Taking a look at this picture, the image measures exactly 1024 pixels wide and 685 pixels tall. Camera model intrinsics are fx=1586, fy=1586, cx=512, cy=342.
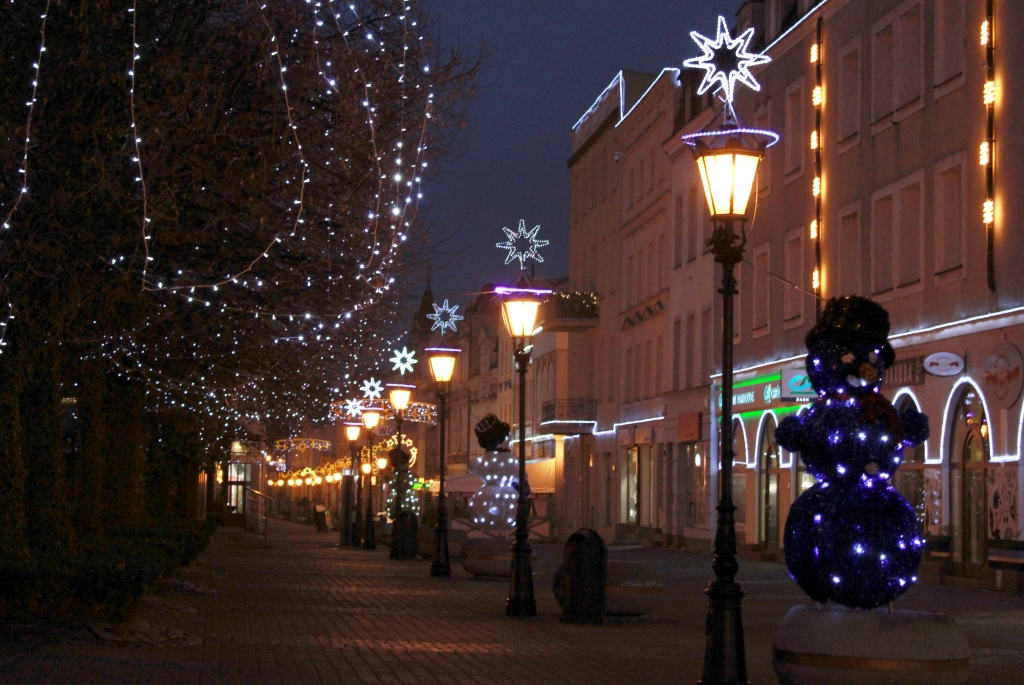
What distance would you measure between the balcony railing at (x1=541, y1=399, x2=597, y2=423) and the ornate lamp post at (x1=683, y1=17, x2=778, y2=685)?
4239 cm

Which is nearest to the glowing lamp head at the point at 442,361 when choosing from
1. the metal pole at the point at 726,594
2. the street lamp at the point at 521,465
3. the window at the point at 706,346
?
the street lamp at the point at 521,465

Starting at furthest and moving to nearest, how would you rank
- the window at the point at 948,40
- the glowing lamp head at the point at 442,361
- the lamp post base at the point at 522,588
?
the glowing lamp head at the point at 442,361 < the window at the point at 948,40 < the lamp post base at the point at 522,588

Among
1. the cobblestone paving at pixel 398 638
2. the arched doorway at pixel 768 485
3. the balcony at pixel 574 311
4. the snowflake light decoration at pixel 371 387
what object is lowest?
the cobblestone paving at pixel 398 638

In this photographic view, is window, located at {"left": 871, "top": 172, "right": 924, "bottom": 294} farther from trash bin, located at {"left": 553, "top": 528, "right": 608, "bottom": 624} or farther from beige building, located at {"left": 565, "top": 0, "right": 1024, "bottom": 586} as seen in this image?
trash bin, located at {"left": 553, "top": 528, "right": 608, "bottom": 624}

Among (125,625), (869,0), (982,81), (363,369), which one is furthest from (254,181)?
(869,0)

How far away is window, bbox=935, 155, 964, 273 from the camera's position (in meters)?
24.4

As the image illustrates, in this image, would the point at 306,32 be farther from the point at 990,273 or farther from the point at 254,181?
the point at 990,273

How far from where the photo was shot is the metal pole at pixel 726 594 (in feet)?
33.4

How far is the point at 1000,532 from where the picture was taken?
22219 mm

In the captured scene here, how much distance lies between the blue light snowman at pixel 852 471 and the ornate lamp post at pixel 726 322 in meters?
0.54

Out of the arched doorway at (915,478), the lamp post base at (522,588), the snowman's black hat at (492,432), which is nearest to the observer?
the lamp post base at (522,588)

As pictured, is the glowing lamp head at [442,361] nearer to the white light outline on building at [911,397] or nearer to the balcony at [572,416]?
the white light outline on building at [911,397]

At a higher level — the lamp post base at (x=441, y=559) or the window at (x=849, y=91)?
the window at (x=849, y=91)

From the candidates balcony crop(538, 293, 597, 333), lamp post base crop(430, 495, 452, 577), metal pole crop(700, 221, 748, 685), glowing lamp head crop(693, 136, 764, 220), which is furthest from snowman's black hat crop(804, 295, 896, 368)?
balcony crop(538, 293, 597, 333)
